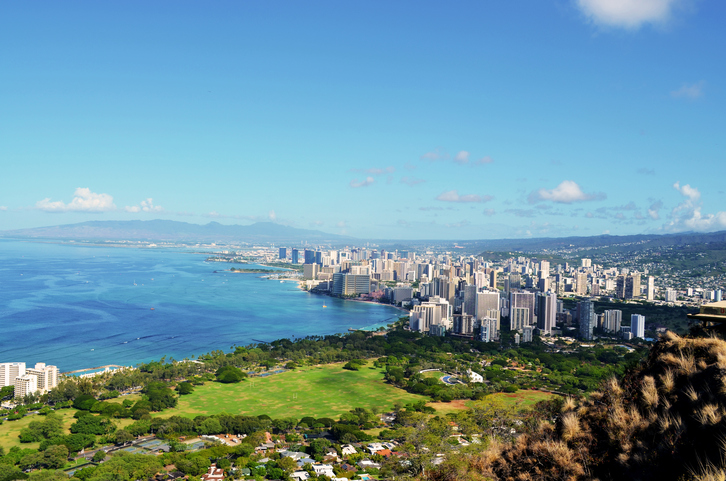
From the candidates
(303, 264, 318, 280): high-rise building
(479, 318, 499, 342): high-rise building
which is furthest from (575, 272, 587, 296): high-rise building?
(303, 264, 318, 280): high-rise building

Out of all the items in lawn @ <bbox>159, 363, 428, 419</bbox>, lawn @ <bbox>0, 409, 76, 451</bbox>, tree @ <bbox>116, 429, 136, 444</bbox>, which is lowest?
lawn @ <bbox>159, 363, 428, 419</bbox>

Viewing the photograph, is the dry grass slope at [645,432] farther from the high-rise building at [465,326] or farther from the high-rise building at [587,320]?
the high-rise building at [587,320]

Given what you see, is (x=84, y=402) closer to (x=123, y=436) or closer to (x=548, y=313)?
(x=123, y=436)

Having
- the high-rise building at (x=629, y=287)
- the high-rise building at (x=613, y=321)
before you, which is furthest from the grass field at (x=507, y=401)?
the high-rise building at (x=629, y=287)

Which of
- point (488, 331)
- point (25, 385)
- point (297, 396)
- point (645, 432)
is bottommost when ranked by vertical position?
point (297, 396)

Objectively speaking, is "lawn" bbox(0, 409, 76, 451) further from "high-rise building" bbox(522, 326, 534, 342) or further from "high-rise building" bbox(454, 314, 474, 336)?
"high-rise building" bbox(522, 326, 534, 342)

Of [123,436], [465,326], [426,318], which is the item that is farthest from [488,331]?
[123,436]

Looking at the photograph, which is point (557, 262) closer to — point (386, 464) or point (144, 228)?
point (386, 464)
